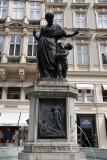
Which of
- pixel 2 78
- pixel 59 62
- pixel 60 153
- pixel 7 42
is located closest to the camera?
pixel 60 153

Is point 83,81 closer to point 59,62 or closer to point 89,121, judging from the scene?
point 89,121

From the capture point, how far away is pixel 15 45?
19.0 meters

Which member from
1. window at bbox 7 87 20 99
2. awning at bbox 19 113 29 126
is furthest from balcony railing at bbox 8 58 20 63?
awning at bbox 19 113 29 126

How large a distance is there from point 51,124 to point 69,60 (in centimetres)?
1459

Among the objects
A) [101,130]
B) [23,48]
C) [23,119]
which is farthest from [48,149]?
[23,48]

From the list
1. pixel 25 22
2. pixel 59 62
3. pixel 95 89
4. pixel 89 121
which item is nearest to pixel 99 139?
pixel 89 121

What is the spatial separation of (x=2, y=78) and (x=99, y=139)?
10698 mm

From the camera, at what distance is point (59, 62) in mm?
6176

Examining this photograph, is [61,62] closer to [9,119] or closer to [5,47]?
[9,119]

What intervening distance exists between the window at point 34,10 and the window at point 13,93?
8221 millimetres

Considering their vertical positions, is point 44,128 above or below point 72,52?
below

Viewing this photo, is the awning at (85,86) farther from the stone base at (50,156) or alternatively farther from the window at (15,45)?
the stone base at (50,156)

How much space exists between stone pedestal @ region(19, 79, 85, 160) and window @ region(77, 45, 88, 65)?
46.7 feet

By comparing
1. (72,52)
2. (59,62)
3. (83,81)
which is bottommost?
(59,62)
